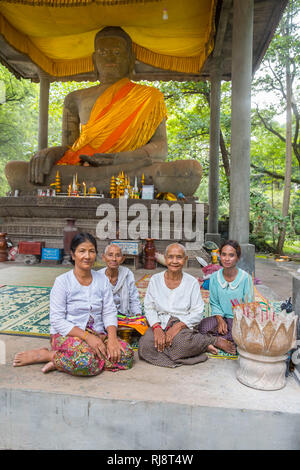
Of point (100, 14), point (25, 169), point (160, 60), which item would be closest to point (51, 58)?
point (100, 14)

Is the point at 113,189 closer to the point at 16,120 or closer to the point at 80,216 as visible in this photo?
the point at 80,216

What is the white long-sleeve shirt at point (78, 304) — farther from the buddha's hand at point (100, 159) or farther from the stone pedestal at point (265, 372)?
the buddha's hand at point (100, 159)

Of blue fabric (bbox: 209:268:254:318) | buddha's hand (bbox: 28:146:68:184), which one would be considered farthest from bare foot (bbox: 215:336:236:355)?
buddha's hand (bbox: 28:146:68:184)

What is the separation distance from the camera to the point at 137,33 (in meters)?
8.55

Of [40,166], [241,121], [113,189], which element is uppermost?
[241,121]

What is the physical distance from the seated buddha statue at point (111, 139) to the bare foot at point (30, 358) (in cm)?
505

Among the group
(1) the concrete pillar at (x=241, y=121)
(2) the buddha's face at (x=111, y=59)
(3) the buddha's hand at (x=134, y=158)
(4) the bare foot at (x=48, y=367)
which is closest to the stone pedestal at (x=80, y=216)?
(1) the concrete pillar at (x=241, y=121)

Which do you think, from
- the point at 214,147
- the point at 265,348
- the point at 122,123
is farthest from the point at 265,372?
the point at 214,147

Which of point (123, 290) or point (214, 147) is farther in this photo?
point (214, 147)

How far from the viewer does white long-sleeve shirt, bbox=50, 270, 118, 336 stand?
7.57 feet

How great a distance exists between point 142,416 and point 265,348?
0.75 meters

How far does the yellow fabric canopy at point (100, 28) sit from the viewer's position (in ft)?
24.3

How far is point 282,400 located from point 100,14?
834cm

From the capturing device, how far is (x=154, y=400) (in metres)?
1.79
